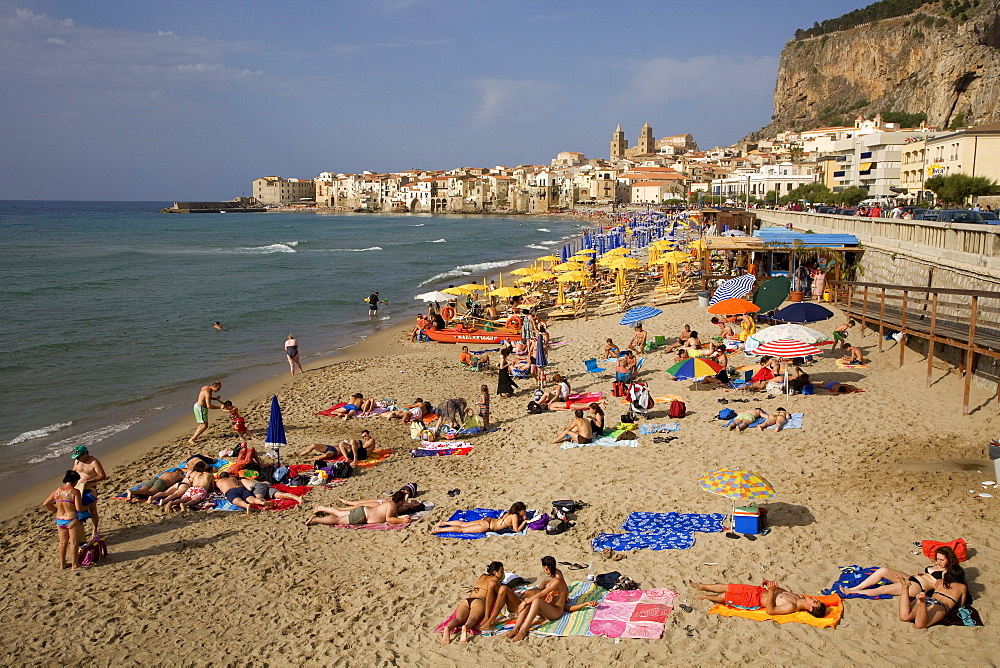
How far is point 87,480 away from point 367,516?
114 inches

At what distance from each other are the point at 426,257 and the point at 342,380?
35.6m

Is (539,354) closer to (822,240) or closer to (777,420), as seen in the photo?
(777,420)

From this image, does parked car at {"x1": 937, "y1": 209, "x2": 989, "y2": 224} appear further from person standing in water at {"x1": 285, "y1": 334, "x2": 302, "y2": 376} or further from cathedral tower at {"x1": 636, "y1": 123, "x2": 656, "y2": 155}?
cathedral tower at {"x1": 636, "y1": 123, "x2": 656, "y2": 155}

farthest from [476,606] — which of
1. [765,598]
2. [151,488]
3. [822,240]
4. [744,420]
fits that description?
[822,240]

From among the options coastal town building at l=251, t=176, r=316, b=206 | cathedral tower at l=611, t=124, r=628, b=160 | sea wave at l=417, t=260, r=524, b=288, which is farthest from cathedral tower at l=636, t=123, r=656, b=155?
sea wave at l=417, t=260, r=524, b=288

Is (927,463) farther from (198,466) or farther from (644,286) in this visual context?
(644,286)

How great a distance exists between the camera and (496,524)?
7.19 metres

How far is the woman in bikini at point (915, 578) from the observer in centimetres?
526

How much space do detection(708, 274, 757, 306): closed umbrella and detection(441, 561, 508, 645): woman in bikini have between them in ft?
33.7


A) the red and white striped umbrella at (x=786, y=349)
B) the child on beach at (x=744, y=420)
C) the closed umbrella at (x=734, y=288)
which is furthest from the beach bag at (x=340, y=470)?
the closed umbrella at (x=734, y=288)

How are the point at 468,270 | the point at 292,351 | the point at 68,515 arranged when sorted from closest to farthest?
the point at 68,515 → the point at 292,351 → the point at 468,270

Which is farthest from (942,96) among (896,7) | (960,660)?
(960,660)

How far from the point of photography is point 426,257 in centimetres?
4962

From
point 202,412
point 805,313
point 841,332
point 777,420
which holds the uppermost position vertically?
point 805,313
